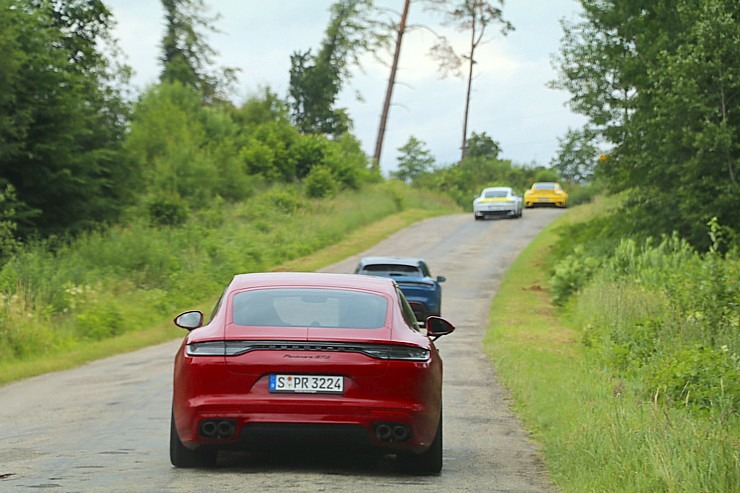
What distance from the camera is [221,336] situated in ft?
27.3

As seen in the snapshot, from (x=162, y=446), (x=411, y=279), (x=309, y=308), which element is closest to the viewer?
(x=309, y=308)

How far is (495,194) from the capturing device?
5731 centimetres

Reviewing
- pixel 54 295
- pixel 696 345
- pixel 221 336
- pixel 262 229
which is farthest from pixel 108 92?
pixel 221 336

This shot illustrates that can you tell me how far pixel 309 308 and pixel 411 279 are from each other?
15.6m

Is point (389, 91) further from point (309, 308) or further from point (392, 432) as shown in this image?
point (392, 432)

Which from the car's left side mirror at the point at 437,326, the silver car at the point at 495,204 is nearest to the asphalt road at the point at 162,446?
the car's left side mirror at the point at 437,326

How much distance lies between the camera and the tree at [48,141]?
31609 mm

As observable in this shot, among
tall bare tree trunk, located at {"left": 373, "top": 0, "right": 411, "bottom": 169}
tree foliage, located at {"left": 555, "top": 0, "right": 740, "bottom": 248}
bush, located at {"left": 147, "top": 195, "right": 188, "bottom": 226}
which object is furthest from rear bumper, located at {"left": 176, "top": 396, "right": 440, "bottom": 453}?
tall bare tree trunk, located at {"left": 373, "top": 0, "right": 411, "bottom": 169}

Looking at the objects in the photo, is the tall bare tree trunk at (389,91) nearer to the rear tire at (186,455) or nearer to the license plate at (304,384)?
the rear tire at (186,455)

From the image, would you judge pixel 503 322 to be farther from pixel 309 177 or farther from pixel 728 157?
pixel 309 177

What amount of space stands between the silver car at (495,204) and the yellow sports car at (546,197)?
29.6 ft

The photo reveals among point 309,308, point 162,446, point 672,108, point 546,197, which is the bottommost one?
point 162,446

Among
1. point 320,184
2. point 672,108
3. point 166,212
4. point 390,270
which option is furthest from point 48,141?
point 320,184

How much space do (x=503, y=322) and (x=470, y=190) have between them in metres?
54.7
